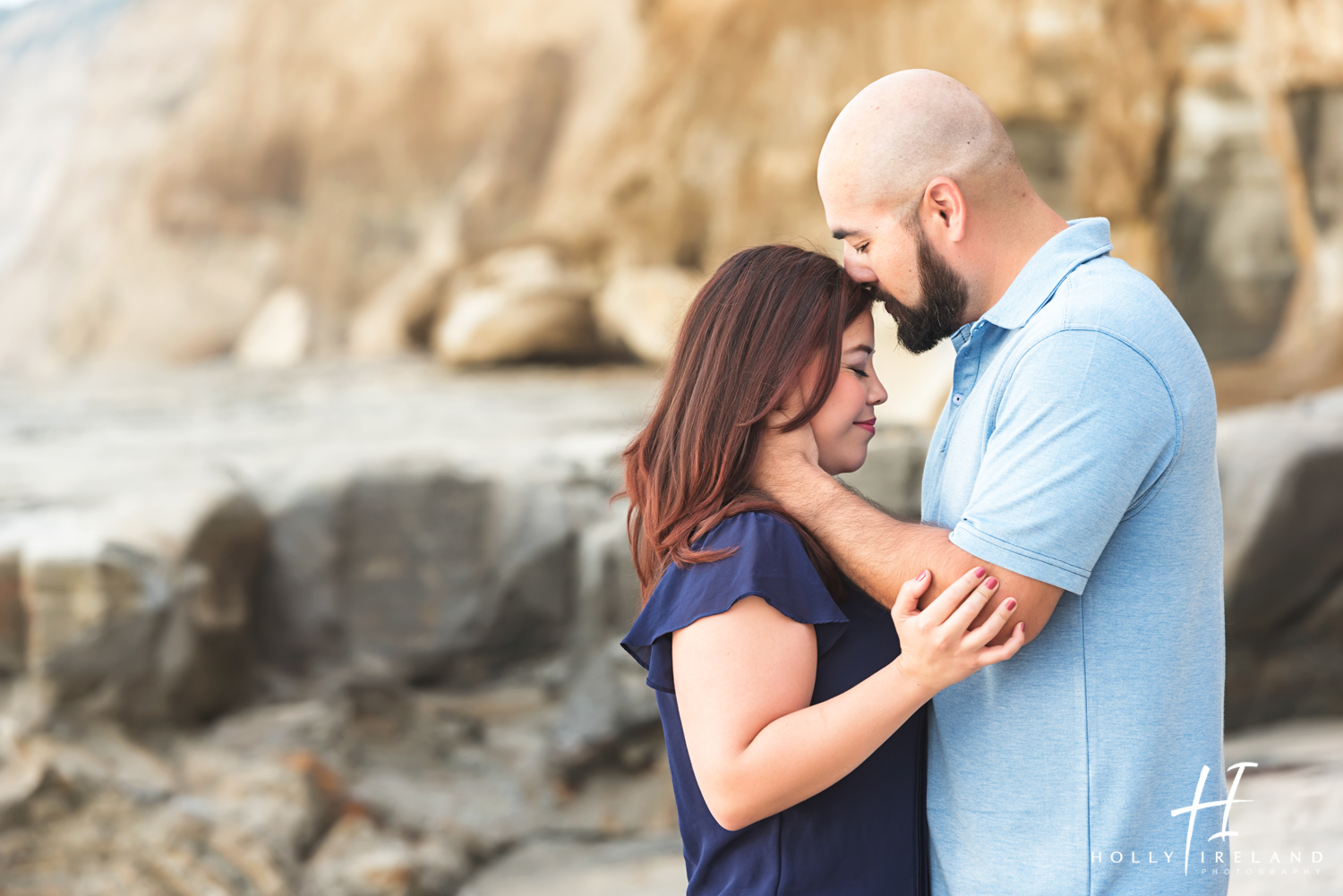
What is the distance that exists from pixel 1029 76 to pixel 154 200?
9929 mm

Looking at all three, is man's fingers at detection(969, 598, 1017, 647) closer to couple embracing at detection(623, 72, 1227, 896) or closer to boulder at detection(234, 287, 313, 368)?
couple embracing at detection(623, 72, 1227, 896)

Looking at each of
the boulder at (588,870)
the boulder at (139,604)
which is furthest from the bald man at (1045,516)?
the boulder at (139,604)

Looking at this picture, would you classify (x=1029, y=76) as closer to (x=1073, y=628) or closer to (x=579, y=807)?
(x=579, y=807)

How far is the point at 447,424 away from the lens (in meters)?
6.36

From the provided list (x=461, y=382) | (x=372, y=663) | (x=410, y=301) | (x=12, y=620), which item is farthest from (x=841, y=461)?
(x=410, y=301)

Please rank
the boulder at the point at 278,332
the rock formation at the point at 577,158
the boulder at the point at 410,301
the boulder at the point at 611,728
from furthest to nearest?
the boulder at the point at 278,332 < the boulder at the point at 410,301 < the rock formation at the point at 577,158 < the boulder at the point at 611,728

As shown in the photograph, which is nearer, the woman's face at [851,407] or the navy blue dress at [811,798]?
the navy blue dress at [811,798]

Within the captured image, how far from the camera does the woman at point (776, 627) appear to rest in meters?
1.10

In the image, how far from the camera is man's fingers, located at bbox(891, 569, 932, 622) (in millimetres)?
1084

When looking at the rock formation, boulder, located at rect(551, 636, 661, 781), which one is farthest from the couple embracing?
the rock formation

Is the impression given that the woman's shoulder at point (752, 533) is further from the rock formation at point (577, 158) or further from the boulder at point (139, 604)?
the rock formation at point (577, 158)

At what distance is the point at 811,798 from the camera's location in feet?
3.99

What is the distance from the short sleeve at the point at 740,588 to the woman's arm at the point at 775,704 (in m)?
0.01

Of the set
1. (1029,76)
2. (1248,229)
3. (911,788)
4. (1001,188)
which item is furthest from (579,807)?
(1248,229)
